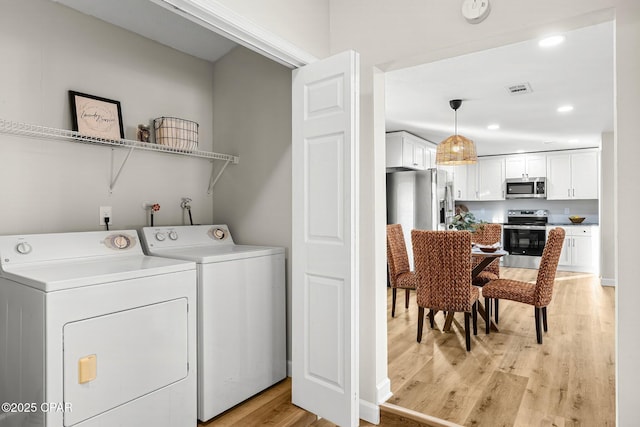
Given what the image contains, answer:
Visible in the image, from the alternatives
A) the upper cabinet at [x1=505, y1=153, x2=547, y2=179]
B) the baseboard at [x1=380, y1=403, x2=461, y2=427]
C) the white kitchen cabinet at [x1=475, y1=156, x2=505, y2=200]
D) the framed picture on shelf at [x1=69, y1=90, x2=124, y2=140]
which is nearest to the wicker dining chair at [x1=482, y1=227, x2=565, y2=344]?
the baseboard at [x1=380, y1=403, x2=461, y2=427]

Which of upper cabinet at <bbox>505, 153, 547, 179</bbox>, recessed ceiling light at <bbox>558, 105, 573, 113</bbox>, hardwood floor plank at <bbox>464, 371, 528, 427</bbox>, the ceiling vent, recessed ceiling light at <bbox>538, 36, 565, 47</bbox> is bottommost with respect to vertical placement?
hardwood floor plank at <bbox>464, 371, 528, 427</bbox>

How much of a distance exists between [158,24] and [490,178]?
702 cm

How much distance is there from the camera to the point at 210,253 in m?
2.26

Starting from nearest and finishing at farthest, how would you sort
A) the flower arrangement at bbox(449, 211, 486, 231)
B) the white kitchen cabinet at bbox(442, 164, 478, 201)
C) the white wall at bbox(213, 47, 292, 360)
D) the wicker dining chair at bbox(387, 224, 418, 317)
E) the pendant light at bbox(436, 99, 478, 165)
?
the white wall at bbox(213, 47, 292, 360) < the flower arrangement at bbox(449, 211, 486, 231) < the wicker dining chair at bbox(387, 224, 418, 317) < the pendant light at bbox(436, 99, 478, 165) < the white kitchen cabinet at bbox(442, 164, 478, 201)

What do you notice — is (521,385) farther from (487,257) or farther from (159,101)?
(159,101)

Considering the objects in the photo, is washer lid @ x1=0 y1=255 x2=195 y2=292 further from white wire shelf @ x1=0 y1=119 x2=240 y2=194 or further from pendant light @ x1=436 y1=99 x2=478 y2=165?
pendant light @ x1=436 y1=99 x2=478 y2=165

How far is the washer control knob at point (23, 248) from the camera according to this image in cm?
185

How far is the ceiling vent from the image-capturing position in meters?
3.66

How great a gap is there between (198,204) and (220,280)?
1.01m

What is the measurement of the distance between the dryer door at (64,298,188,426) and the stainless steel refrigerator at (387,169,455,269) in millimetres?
4245

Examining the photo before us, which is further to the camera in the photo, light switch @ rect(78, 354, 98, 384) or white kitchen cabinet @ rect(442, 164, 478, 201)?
white kitchen cabinet @ rect(442, 164, 478, 201)

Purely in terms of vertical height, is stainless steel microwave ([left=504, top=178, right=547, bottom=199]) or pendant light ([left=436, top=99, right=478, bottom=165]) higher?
pendant light ([left=436, top=99, right=478, bottom=165])

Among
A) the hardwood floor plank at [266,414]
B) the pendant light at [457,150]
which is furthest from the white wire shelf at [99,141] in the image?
the pendant light at [457,150]

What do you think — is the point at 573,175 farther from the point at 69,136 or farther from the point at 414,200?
the point at 69,136
